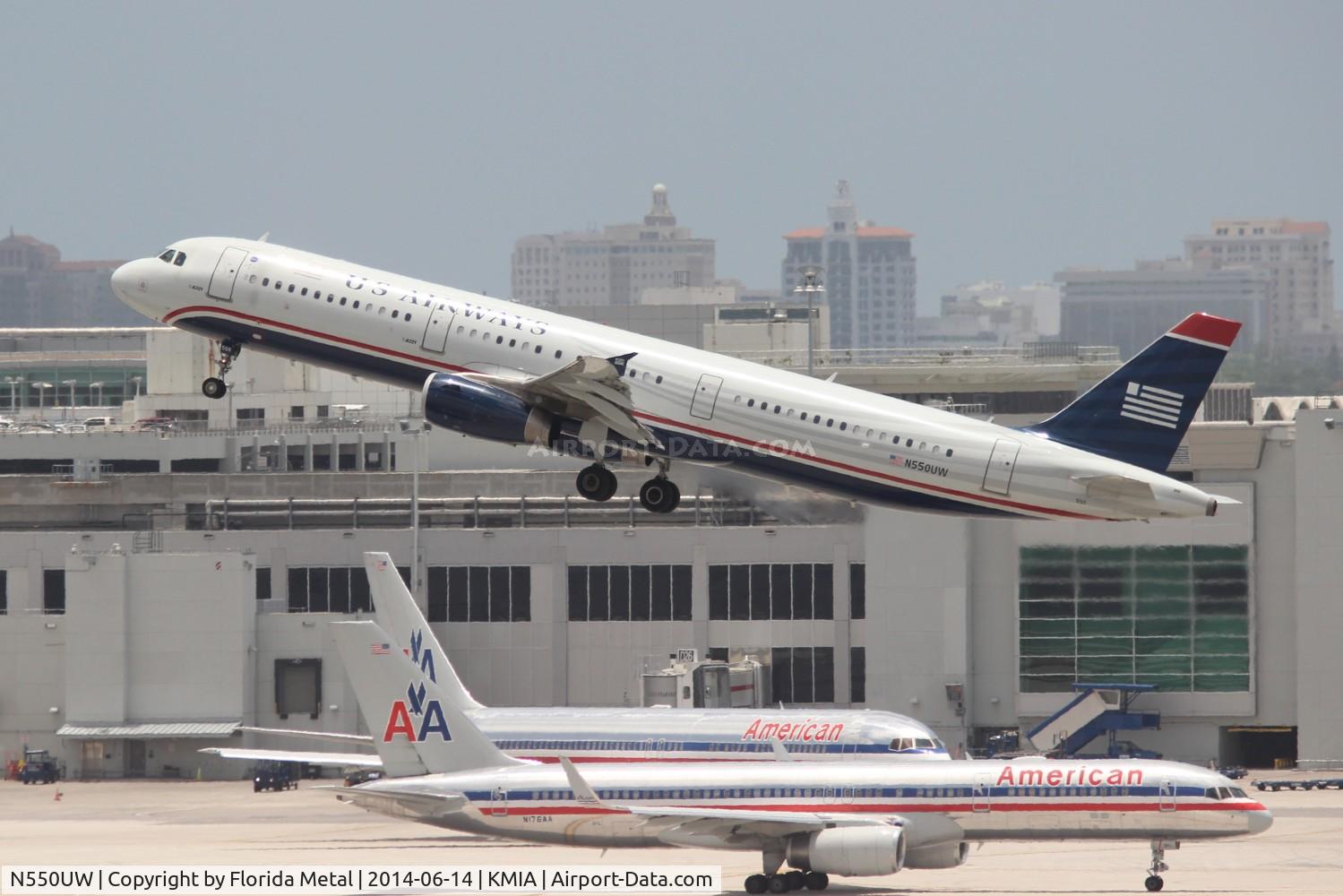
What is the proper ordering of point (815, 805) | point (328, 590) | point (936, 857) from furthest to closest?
1. point (328, 590)
2. point (815, 805)
3. point (936, 857)

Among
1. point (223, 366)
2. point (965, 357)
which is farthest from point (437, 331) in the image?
point (965, 357)

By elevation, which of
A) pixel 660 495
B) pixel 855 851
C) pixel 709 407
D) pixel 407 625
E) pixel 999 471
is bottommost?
pixel 855 851

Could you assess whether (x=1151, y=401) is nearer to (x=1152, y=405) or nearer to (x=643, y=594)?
(x=1152, y=405)

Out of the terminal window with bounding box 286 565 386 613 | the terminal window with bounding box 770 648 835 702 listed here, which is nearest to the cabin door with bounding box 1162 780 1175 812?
the terminal window with bounding box 770 648 835 702

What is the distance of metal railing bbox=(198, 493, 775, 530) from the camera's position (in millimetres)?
116188

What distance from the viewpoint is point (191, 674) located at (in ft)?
367

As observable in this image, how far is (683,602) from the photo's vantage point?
113 m

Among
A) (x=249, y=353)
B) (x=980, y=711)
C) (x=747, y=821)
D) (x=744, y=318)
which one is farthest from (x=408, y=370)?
(x=744, y=318)

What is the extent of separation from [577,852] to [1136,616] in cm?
4526

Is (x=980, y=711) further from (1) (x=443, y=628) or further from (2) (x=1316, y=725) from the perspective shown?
(1) (x=443, y=628)

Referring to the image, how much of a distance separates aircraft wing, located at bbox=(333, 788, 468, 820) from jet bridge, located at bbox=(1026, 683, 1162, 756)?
44.2 metres

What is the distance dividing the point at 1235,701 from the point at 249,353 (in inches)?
3478

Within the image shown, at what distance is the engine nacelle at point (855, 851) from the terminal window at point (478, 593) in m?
50.9

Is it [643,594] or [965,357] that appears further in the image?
[965,357]
